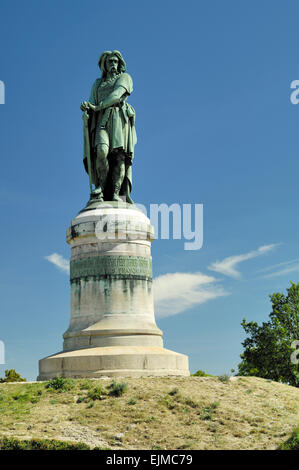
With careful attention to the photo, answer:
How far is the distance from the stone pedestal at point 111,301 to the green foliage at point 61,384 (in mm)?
925

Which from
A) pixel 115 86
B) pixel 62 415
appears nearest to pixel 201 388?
pixel 62 415

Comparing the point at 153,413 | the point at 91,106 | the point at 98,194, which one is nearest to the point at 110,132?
the point at 91,106

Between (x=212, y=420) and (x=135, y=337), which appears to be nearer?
A: (x=212, y=420)

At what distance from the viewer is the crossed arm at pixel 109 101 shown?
18812 mm

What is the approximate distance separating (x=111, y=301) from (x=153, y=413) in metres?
5.00

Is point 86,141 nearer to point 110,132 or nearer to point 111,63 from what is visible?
point 110,132

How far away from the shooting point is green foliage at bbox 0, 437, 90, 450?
33.9 ft

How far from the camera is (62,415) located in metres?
12.5

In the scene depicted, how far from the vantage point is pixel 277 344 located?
95.7 feet

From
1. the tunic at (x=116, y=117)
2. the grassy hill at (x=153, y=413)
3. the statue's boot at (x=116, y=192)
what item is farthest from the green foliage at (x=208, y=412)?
the tunic at (x=116, y=117)

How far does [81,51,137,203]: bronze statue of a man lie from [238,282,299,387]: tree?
13.9 metres

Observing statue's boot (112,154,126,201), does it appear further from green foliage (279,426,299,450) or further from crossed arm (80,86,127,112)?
green foliage (279,426,299,450)
